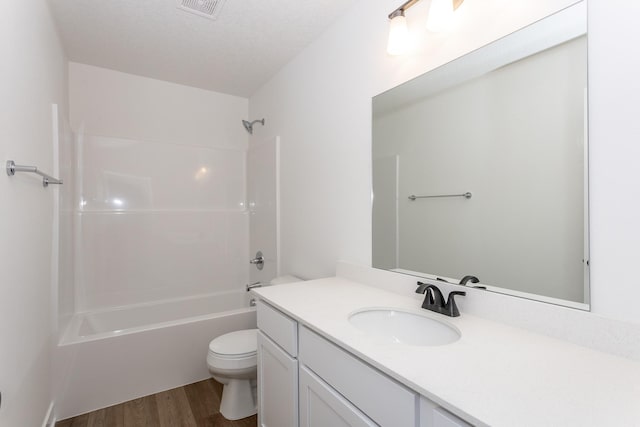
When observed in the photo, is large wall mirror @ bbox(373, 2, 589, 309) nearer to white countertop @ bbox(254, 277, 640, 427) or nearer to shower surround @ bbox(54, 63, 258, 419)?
white countertop @ bbox(254, 277, 640, 427)

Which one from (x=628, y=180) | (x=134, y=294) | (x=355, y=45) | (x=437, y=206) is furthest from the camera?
(x=134, y=294)

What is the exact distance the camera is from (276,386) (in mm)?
1378

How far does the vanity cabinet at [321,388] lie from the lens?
29.4 inches

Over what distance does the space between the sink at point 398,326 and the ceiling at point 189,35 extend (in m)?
1.66

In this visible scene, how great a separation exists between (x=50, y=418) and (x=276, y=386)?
140 centimetres

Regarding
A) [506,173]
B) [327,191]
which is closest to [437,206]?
[506,173]

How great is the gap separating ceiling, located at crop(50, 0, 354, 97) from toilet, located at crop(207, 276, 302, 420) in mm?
1961

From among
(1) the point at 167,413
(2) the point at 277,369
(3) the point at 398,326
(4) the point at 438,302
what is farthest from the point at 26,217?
(4) the point at 438,302

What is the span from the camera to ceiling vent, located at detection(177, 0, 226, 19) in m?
1.69

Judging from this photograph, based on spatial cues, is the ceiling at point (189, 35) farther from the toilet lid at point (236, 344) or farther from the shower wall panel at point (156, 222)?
the toilet lid at point (236, 344)

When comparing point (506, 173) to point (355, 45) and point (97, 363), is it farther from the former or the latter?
point (97, 363)

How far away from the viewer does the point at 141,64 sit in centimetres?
245

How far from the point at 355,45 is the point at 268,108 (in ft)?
4.13

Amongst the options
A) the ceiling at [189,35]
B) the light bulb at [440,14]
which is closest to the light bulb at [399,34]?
the light bulb at [440,14]
